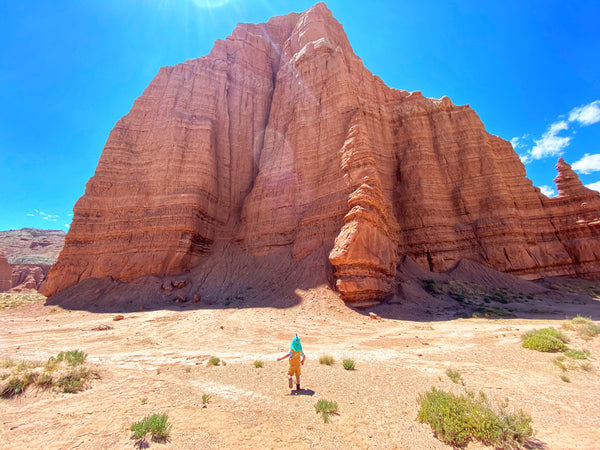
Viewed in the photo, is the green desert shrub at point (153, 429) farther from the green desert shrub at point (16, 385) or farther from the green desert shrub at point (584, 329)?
the green desert shrub at point (584, 329)

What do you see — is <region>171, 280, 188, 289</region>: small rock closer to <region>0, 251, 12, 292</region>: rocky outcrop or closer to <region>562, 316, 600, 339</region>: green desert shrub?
<region>562, 316, 600, 339</region>: green desert shrub

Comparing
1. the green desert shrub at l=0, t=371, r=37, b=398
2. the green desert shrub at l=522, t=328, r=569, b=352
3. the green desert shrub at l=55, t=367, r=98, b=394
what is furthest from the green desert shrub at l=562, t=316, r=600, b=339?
the green desert shrub at l=0, t=371, r=37, b=398

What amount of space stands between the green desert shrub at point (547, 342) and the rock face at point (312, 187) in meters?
11.2

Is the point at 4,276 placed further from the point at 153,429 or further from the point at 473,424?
the point at 473,424

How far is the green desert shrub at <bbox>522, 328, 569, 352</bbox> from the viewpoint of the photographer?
8.55m

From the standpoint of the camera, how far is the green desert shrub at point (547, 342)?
8555 millimetres

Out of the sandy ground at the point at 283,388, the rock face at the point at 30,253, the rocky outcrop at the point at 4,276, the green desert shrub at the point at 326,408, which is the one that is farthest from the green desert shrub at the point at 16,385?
the rock face at the point at 30,253

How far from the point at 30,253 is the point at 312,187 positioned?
262ft

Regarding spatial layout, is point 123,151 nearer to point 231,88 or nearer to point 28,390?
point 231,88

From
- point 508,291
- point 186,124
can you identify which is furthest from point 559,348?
point 186,124

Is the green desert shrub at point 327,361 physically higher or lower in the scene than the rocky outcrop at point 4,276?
lower

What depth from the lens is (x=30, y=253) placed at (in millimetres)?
67062

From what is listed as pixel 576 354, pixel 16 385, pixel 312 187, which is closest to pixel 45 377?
pixel 16 385

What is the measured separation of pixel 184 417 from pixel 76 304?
24126 millimetres
